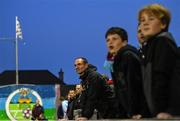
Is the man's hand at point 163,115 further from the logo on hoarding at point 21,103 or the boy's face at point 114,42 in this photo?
the logo on hoarding at point 21,103

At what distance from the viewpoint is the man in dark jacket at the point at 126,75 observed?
13.2 ft

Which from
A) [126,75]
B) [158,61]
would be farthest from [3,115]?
[158,61]

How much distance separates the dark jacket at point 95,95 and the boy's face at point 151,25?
7.58 feet

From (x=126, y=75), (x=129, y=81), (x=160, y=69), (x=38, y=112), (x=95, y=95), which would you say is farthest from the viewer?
(x=38, y=112)

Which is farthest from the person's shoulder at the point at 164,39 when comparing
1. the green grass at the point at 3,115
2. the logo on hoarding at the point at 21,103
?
the green grass at the point at 3,115

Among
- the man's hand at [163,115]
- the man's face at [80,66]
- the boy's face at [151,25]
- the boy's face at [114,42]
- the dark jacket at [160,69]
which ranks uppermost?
the man's face at [80,66]

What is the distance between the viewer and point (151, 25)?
3.65 m

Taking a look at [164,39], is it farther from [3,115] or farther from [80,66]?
[3,115]

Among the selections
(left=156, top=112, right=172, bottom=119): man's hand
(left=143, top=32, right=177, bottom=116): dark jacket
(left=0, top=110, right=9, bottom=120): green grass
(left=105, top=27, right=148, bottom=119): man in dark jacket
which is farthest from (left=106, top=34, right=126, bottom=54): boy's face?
(left=0, top=110, right=9, bottom=120): green grass

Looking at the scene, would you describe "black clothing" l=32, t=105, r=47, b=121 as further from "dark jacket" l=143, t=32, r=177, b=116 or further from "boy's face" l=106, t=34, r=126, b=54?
"dark jacket" l=143, t=32, r=177, b=116

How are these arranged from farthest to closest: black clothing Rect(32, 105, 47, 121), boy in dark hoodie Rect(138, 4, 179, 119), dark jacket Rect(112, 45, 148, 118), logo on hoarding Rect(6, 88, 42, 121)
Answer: logo on hoarding Rect(6, 88, 42, 121) → black clothing Rect(32, 105, 47, 121) → dark jacket Rect(112, 45, 148, 118) → boy in dark hoodie Rect(138, 4, 179, 119)

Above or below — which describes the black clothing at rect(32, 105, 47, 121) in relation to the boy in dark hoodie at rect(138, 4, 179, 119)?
above

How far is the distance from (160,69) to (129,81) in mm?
668

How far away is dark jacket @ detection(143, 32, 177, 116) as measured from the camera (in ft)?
11.1
